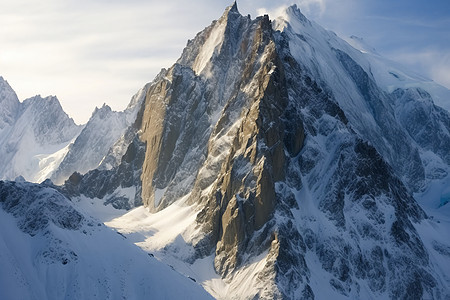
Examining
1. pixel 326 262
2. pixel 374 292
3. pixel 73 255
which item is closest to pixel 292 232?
pixel 326 262

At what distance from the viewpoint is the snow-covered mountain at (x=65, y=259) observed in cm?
13388

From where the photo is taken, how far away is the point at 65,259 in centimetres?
14012

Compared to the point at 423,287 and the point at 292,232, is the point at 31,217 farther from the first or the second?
the point at 423,287

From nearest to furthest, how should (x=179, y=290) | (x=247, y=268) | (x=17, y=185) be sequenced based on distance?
(x=179, y=290)
(x=17, y=185)
(x=247, y=268)

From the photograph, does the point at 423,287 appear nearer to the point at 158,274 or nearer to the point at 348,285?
the point at 348,285

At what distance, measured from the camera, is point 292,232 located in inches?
7692

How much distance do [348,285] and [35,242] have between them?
92789 mm

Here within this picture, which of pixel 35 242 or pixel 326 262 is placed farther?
pixel 326 262

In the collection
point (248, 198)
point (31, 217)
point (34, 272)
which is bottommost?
point (34, 272)

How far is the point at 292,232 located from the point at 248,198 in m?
16.3

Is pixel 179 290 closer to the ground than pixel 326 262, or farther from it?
closer to the ground

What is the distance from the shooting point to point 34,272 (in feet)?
444

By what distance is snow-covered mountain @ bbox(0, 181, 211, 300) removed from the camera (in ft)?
439

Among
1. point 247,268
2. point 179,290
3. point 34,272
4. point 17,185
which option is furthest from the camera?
point 247,268
